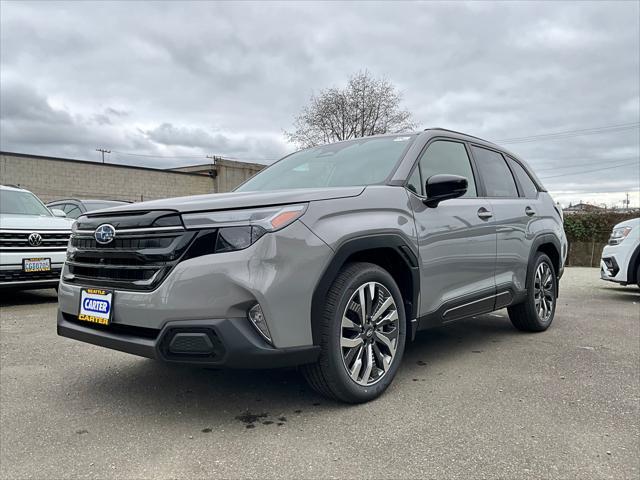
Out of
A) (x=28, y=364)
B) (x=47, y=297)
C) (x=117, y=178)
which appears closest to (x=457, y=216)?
(x=28, y=364)

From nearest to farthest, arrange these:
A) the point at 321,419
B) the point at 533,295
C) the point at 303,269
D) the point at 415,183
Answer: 1. the point at 303,269
2. the point at 321,419
3. the point at 415,183
4. the point at 533,295

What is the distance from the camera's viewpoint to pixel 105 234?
9.08 feet

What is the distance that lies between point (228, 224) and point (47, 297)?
20.0 feet

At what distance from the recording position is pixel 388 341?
3068mm

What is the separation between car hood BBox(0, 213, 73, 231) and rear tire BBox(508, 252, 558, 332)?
564 cm

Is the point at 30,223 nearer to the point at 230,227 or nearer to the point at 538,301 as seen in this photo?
the point at 230,227

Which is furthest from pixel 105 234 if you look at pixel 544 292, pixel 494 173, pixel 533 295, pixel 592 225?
pixel 592 225

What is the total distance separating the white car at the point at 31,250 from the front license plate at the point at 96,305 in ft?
13.1

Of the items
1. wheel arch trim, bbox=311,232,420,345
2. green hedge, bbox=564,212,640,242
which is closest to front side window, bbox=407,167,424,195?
wheel arch trim, bbox=311,232,420,345

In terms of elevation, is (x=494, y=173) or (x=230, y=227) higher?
(x=494, y=173)

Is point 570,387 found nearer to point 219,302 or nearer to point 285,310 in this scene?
point 285,310

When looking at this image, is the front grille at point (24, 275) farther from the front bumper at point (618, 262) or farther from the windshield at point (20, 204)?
the front bumper at point (618, 262)

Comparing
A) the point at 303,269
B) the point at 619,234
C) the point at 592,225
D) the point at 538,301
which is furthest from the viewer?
the point at 592,225

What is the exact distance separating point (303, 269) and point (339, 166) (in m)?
1.35
